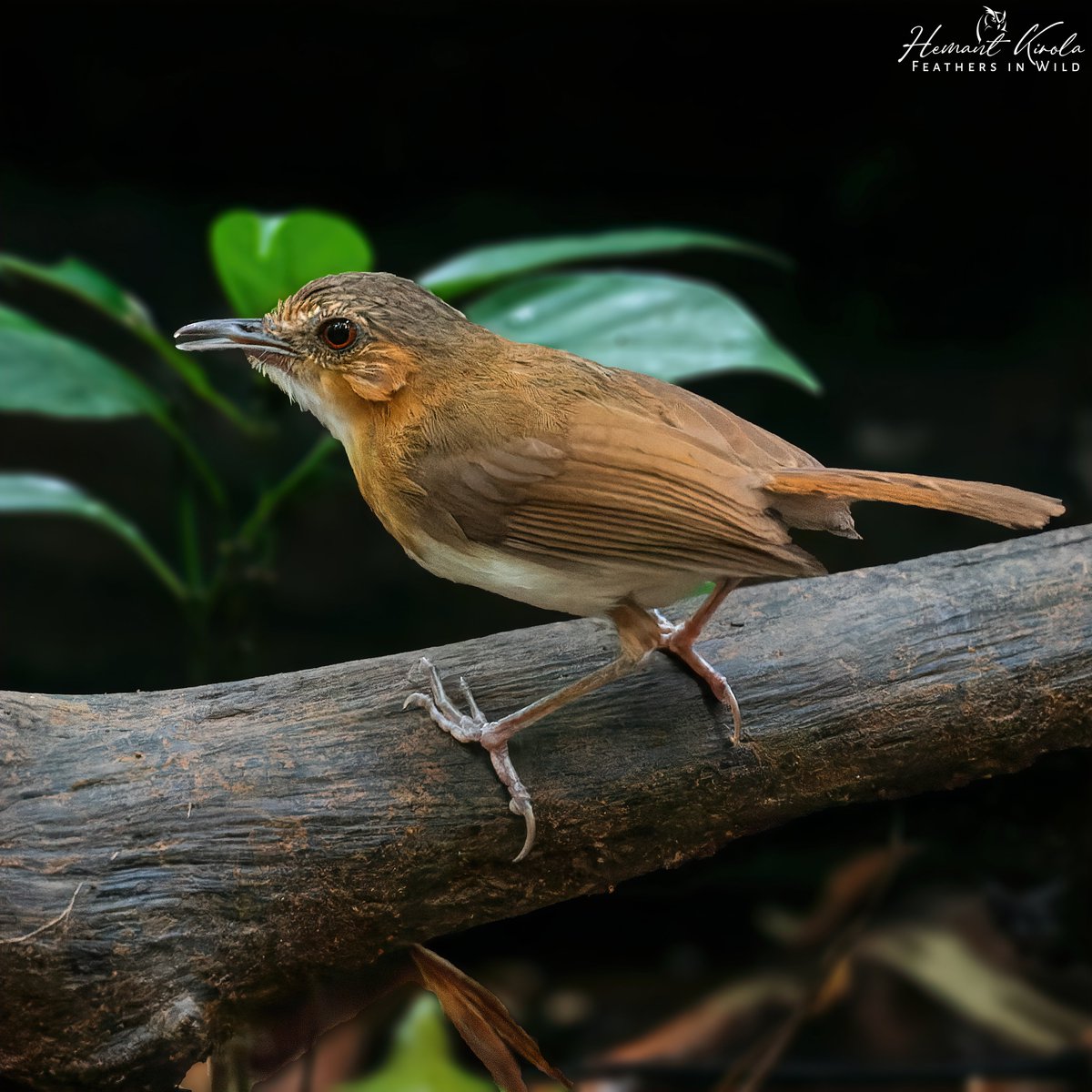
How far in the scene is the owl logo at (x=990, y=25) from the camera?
3.59m

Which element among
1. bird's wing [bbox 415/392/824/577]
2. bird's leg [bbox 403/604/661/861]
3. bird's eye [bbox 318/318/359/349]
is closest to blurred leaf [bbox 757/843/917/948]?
bird's leg [bbox 403/604/661/861]

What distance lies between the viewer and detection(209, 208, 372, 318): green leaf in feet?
8.21

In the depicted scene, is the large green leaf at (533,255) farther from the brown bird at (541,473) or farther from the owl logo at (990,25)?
the owl logo at (990,25)

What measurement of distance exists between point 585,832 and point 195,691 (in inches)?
29.0

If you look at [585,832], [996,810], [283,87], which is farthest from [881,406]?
[585,832]

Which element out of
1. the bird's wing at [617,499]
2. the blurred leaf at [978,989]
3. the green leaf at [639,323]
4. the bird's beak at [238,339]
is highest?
the green leaf at [639,323]

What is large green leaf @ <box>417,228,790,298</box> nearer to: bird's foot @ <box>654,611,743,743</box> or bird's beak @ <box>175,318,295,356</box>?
bird's beak @ <box>175,318,295,356</box>

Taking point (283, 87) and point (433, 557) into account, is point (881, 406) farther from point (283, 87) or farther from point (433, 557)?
point (433, 557)

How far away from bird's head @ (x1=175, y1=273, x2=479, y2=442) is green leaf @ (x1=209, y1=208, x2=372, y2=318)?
0.71 metres

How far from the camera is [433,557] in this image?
1819mm

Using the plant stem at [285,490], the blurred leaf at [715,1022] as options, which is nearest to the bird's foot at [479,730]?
the plant stem at [285,490]

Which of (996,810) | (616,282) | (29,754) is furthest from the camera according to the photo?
(996,810)

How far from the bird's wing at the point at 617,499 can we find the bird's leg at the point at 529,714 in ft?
0.57

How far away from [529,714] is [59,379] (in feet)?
5.29
